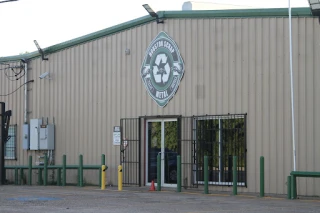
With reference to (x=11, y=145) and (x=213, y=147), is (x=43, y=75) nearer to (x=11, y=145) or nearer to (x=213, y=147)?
(x=11, y=145)

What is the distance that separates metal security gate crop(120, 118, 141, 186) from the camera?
73.1 ft

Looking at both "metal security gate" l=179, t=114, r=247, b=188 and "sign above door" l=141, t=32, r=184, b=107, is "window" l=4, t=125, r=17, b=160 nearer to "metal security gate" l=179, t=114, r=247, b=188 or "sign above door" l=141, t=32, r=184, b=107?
"sign above door" l=141, t=32, r=184, b=107

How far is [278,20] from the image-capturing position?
18.6 m

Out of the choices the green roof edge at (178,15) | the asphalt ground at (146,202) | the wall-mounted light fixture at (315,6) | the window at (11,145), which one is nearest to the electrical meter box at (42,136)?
the window at (11,145)

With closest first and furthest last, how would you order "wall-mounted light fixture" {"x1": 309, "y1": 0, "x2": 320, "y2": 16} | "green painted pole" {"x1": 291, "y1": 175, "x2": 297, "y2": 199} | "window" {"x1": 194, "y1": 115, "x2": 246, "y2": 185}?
1. "green painted pole" {"x1": 291, "y1": 175, "x2": 297, "y2": 199}
2. "wall-mounted light fixture" {"x1": 309, "y1": 0, "x2": 320, "y2": 16}
3. "window" {"x1": 194, "y1": 115, "x2": 246, "y2": 185}

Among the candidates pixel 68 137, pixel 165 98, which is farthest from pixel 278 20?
pixel 68 137

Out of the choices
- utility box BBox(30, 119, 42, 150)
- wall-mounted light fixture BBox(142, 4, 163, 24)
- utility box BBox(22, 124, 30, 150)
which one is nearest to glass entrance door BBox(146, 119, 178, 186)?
wall-mounted light fixture BBox(142, 4, 163, 24)

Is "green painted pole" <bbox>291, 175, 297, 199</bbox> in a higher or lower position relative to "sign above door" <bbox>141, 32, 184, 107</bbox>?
lower

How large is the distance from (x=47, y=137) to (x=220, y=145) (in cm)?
821

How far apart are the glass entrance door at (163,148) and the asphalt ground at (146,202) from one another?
2016 mm

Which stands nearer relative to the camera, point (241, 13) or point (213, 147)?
point (241, 13)

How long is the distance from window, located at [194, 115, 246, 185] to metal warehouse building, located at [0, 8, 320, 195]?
0.03m

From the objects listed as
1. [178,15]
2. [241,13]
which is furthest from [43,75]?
[241,13]

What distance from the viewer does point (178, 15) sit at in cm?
2120
